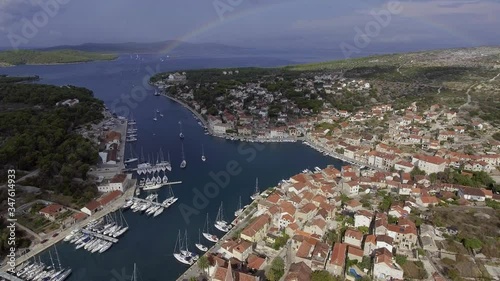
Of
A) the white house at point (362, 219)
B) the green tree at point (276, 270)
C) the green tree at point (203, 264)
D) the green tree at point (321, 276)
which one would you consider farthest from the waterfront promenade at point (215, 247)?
the white house at point (362, 219)

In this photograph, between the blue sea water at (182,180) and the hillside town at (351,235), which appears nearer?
the hillside town at (351,235)

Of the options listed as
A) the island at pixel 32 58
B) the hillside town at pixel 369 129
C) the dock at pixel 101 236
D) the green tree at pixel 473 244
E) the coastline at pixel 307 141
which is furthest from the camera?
the island at pixel 32 58

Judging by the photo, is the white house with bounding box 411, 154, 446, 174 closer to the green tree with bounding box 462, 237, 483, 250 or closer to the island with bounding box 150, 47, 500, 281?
the island with bounding box 150, 47, 500, 281

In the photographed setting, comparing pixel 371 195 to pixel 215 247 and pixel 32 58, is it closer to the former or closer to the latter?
pixel 215 247

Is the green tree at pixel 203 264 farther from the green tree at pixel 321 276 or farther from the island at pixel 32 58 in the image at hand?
the island at pixel 32 58

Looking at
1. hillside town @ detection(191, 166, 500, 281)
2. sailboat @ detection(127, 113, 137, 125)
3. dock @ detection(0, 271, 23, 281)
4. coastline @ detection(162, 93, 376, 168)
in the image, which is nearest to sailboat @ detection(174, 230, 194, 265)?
hillside town @ detection(191, 166, 500, 281)
